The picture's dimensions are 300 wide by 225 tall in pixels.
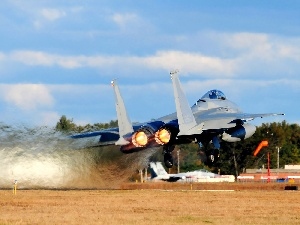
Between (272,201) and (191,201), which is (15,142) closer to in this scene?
(191,201)

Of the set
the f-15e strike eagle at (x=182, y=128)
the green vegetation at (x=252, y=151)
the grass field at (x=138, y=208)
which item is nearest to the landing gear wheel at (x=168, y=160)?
the f-15e strike eagle at (x=182, y=128)

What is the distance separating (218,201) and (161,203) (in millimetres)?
3510

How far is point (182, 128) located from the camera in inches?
1781

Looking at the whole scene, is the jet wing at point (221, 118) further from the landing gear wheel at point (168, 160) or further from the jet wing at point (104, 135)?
the jet wing at point (104, 135)

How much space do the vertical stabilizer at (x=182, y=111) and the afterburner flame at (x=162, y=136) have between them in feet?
2.36

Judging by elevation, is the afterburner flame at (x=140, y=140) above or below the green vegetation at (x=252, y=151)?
below

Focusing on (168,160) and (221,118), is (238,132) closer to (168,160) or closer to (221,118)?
(221,118)

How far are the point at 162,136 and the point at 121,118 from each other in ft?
9.85

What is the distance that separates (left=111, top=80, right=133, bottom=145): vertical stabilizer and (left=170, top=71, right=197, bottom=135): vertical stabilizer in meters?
3.03

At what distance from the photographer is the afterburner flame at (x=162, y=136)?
A: 44922 millimetres

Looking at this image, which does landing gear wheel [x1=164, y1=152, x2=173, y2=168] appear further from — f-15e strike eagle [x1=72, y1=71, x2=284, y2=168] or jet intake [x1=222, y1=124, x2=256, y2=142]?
jet intake [x1=222, y1=124, x2=256, y2=142]

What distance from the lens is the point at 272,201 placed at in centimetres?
4012

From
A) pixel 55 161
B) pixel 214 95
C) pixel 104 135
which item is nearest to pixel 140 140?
pixel 104 135

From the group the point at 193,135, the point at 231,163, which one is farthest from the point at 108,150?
the point at 231,163
